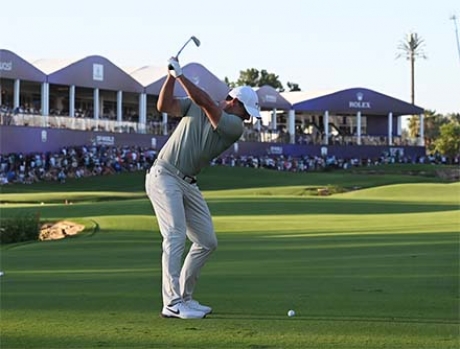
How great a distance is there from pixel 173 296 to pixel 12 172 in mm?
41786

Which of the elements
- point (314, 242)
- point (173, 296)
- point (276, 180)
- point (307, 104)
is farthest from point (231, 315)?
point (307, 104)

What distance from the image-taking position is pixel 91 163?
2031 inches

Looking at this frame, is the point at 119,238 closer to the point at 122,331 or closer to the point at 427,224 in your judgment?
the point at 427,224

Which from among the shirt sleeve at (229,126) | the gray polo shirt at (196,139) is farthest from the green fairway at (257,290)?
the shirt sleeve at (229,126)

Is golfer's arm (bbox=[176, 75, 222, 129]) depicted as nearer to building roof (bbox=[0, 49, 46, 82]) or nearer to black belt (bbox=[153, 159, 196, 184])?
black belt (bbox=[153, 159, 196, 184])

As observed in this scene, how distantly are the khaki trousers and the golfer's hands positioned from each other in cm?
88

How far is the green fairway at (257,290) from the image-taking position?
6336 mm

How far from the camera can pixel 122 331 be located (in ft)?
21.5

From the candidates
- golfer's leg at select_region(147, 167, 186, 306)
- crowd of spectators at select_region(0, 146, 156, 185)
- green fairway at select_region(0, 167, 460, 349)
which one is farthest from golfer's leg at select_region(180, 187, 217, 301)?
crowd of spectators at select_region(0, 146, 156, 185)

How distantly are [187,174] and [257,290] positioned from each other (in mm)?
1764

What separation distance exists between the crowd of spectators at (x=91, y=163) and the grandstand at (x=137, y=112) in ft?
4.70

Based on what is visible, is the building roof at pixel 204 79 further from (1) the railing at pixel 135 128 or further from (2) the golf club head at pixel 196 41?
(2) the golf club head at pixel 196 41

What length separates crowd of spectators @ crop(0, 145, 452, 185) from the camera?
48281 millimetres

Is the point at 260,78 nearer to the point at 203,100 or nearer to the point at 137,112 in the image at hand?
the point at 137,112
